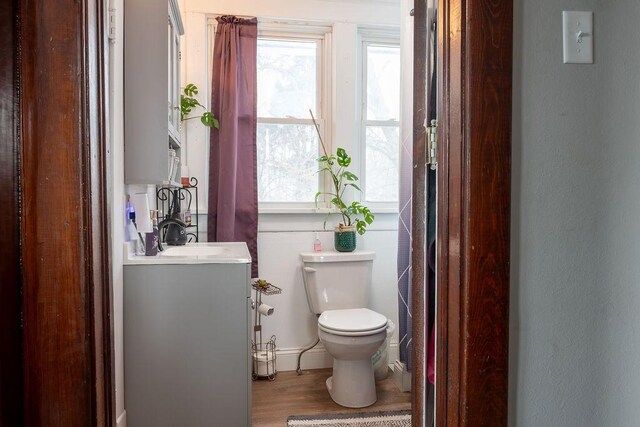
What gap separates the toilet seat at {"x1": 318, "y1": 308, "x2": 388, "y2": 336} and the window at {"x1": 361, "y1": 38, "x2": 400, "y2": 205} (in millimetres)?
826

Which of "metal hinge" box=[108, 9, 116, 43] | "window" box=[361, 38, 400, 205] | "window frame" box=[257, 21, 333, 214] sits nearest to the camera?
"metal hinge" box=[108, 9, 116, 43]

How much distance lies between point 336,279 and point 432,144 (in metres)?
1.53

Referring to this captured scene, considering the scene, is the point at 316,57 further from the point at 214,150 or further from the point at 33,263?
the point at 33,263

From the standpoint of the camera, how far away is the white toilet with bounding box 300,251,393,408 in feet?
6.66

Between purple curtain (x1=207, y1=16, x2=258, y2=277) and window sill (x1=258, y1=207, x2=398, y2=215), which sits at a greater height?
purple curtain (x1=207, y1=16, x2=258, y2=277)

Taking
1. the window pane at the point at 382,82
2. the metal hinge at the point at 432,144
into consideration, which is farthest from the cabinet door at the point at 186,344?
the window pane at the point at 382,82

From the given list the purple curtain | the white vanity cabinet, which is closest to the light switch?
the white vanity cabinet

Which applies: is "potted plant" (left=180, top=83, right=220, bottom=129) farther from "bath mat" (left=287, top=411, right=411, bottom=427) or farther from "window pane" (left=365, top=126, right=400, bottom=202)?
"bath mat" (left=287, top=411, right=411, bottom=427)

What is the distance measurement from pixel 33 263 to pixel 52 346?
0.55 ft

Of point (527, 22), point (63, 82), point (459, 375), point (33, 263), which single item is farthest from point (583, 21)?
point (33, 263)

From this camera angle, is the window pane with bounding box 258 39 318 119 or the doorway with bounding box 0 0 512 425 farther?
the window pane with bounding box 258 39 318 119

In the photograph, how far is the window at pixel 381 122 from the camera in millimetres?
2734

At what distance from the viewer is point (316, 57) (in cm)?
269

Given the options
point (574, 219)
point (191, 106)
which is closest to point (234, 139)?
point (191, 106)
